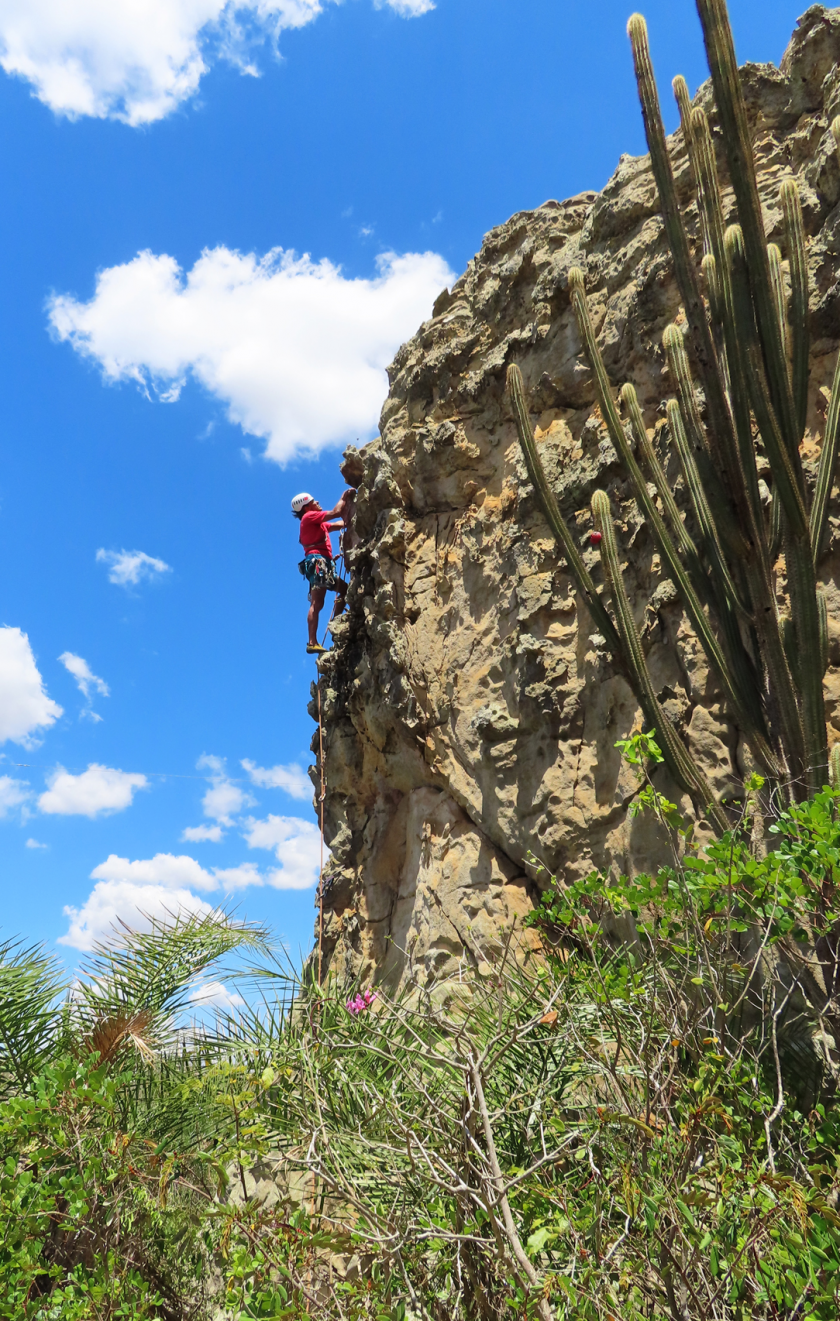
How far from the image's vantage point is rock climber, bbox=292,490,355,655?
8797mm

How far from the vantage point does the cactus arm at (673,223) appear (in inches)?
181

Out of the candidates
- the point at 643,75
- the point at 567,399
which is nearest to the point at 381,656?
the point at 567,399

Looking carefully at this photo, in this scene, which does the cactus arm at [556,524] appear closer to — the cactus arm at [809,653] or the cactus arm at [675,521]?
the cactus arm at [675,521]

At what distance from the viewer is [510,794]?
5.96 metres

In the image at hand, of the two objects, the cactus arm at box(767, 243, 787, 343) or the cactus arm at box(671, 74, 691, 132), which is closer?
the cactus arm at box(767, 243, 787, 343)

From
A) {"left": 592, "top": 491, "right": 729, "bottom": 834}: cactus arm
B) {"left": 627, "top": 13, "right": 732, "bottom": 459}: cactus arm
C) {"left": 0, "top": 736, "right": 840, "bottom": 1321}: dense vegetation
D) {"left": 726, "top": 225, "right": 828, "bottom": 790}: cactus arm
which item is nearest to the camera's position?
{"left": 0, "top": 736, "right": 840, "bottom": 1321}: dense vegetation

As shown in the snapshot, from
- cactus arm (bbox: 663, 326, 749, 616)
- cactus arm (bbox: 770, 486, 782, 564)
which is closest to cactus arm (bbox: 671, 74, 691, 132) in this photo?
cactus arm (bbox: 663, 326, 749, 616)

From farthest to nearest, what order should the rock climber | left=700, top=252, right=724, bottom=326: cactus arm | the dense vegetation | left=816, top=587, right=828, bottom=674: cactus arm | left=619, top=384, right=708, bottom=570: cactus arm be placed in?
the rock climber → left=619, top=384, right=708, bottom=570: cactus arm → left=700, top=252, right=724, bottom=326: cactus arm → left=816, top=587, right=828, bottom=674: cactus arm → the dense vegetation

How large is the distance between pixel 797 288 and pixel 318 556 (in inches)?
210

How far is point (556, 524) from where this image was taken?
5.20 m

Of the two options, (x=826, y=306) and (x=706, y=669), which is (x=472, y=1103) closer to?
(x=706, y=669)

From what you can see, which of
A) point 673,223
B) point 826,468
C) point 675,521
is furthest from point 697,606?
Result: point 673,223

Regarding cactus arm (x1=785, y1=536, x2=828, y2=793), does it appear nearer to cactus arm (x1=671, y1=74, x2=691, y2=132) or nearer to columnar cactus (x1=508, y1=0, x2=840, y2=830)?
columnar cactus (x1=508, y1=0, x2=840, y2=830)

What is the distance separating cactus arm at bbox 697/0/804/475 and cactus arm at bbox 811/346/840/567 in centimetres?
23
